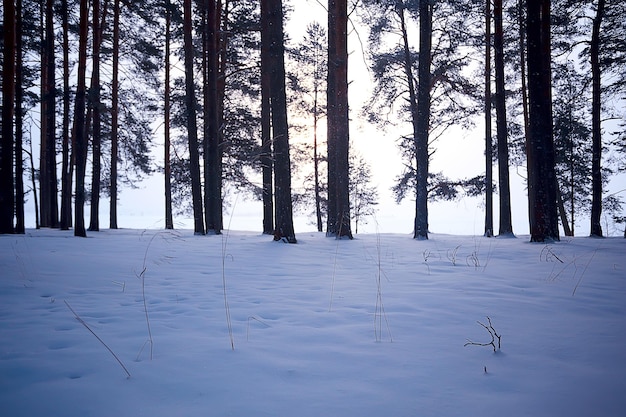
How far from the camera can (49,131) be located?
43.3 feet

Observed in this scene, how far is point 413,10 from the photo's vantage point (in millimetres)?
11141

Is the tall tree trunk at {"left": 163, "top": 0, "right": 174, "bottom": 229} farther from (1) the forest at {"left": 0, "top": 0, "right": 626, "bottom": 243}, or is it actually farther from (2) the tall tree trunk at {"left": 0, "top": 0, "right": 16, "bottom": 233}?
(2) the tall tree trunk at {"left": 0, "top": 0, "right": 16, "bottom": 233}

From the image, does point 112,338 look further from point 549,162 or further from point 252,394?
point 549,162

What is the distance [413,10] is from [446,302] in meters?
11.3

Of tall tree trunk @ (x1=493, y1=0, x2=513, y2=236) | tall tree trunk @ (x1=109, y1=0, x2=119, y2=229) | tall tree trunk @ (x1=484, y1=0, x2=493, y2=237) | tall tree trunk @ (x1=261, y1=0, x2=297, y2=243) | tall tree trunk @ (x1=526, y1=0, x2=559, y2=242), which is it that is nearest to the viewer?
tall tree trunk @ (x1=261, y1=0, x2=297, y2=243)

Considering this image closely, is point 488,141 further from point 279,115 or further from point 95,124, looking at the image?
point 95,124

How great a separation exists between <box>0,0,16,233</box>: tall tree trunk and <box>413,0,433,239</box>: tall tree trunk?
1109cm

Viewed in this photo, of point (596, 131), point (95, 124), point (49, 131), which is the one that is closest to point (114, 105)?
point (95, 124)

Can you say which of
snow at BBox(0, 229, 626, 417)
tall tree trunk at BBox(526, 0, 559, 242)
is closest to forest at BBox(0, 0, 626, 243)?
tall tree trunk at BBox(526, 0, 559, 242)

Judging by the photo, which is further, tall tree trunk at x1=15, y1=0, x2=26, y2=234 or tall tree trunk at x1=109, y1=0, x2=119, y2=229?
tall tree trunk at x1=109, y1=0, x2=119, y2=229

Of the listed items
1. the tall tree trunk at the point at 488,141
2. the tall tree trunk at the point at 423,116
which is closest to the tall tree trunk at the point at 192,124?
the tall tree trunk at the point at 423,116

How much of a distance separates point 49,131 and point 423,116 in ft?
46.7

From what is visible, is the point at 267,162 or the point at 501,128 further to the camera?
the point at 267,162

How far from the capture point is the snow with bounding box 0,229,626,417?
1.47 metres
